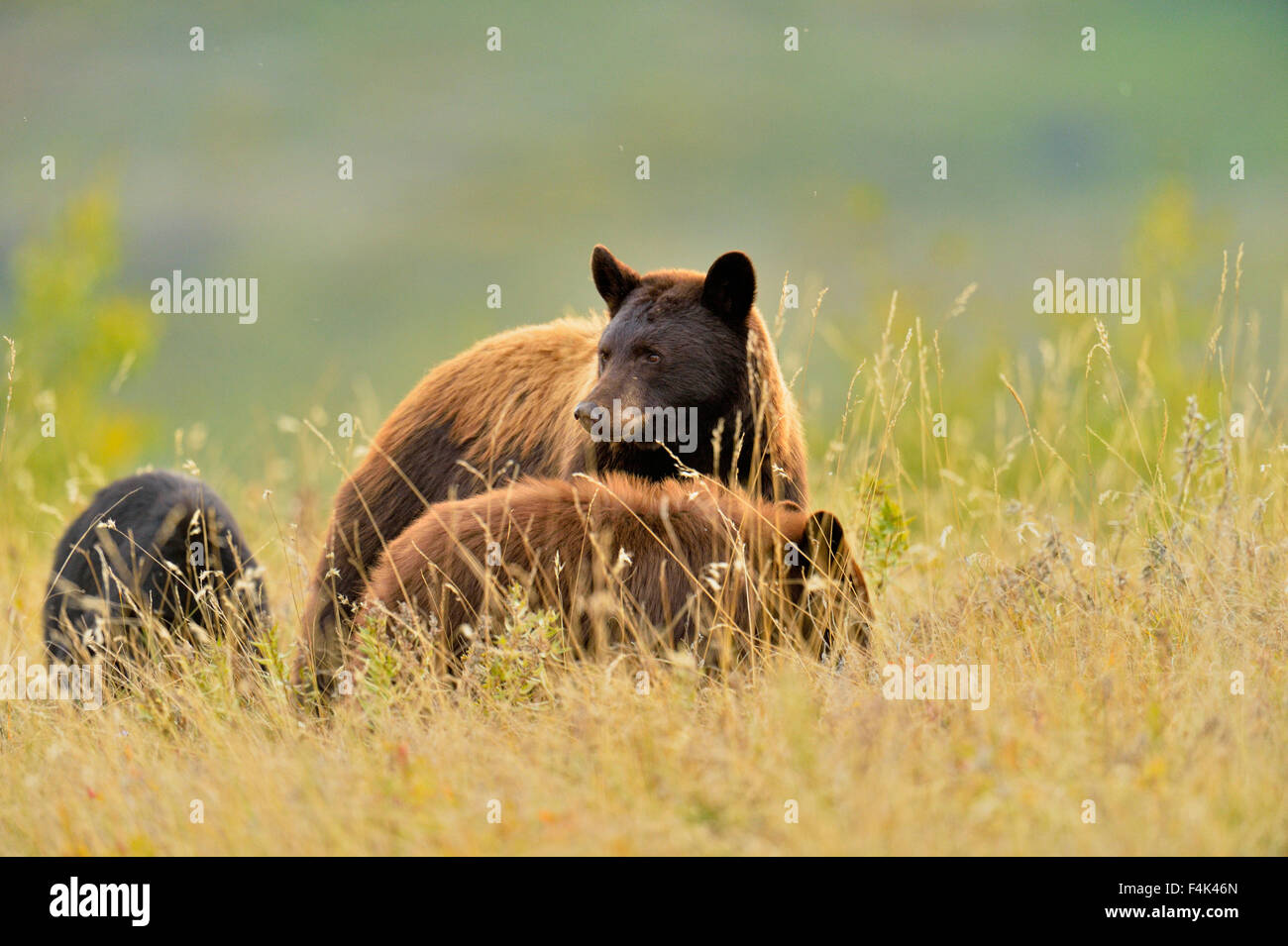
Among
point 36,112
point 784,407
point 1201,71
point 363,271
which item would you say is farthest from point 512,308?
point 1201,71

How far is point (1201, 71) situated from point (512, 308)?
90.6 metres

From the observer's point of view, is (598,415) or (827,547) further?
(598,415)

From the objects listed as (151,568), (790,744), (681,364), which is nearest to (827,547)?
(790,744)

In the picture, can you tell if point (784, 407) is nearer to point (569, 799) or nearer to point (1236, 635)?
point (1236, 635)

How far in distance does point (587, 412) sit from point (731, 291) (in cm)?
107

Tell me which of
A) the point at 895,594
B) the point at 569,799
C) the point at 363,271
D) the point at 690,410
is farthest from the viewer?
the point at 363,271

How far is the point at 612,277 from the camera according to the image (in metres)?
5.82

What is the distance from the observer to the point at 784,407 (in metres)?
5.78

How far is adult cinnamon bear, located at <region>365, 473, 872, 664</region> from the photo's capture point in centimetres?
415

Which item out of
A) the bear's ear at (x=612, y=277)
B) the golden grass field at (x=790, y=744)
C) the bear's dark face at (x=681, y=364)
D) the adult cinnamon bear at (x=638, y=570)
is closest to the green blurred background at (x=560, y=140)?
the bear's ear at (x=612, y=277)

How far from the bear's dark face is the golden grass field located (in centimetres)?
84

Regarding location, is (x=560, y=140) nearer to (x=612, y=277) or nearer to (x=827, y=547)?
(x=612, y=277)

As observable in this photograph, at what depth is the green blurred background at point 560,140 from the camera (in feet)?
356

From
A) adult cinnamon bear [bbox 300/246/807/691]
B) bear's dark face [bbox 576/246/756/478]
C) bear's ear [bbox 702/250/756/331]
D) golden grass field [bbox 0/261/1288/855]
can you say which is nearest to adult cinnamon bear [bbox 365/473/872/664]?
golden grass field [bbox 0/261/1288/855]
